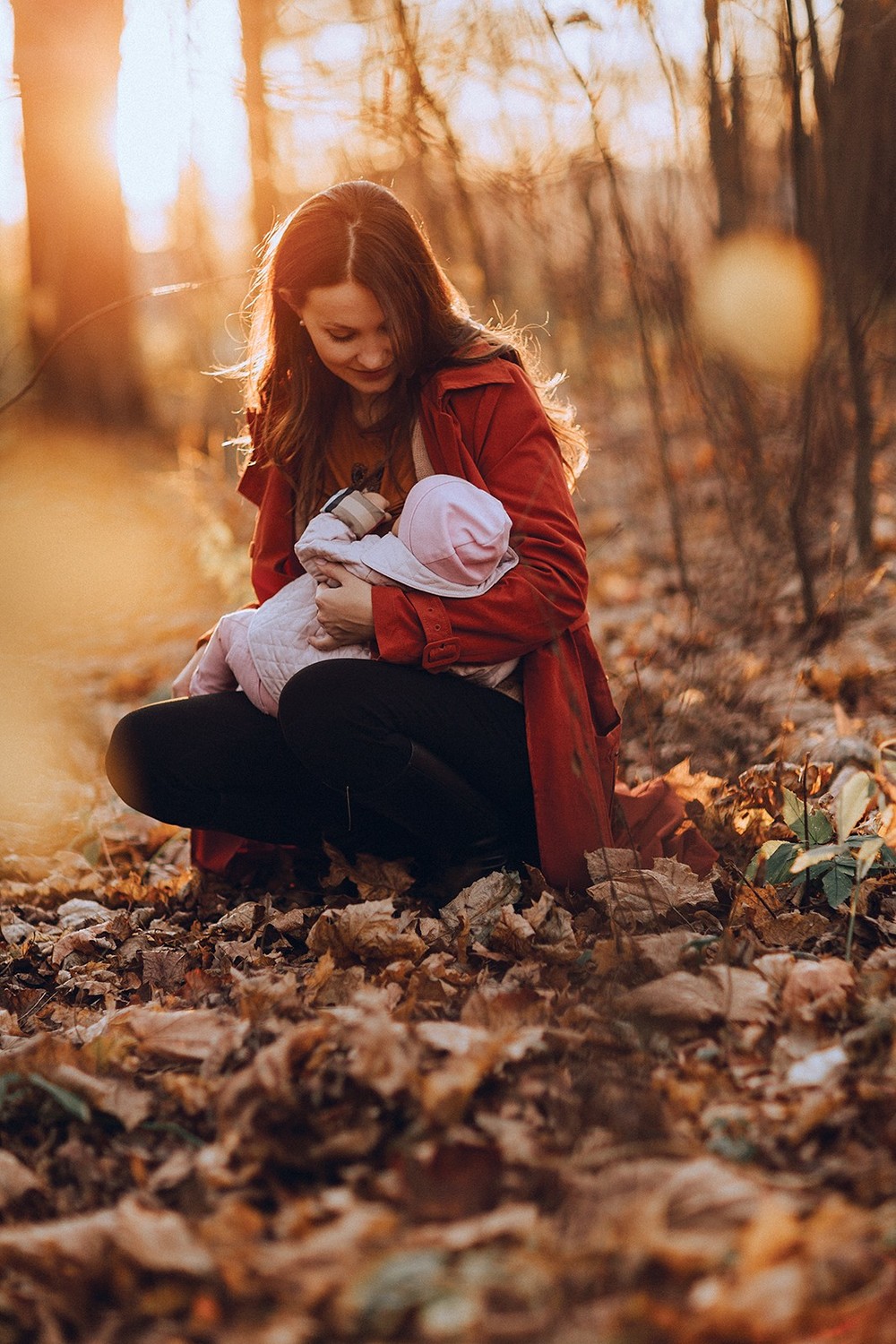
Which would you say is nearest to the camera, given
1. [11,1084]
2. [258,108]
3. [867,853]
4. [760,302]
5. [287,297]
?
[11,1084]

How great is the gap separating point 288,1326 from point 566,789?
136 centimetres

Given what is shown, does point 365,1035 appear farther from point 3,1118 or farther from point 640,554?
point 640,554


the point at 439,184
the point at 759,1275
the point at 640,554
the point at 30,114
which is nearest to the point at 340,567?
the point at 759,1275

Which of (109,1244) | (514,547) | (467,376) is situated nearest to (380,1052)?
(109,1244)

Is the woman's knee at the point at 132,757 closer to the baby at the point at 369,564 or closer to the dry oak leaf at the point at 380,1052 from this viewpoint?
the baby at the point at 369,564

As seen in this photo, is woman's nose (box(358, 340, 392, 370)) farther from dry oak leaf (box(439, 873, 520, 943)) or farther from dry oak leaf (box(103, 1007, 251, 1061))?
dry oak leaf (box(103, 1007, 251, 1061))

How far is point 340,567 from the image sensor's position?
2354mm

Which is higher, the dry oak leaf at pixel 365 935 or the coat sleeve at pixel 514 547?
the coat sleeve at pixel 514 547

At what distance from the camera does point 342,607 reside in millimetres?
2340

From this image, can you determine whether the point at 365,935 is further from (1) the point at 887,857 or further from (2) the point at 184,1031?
(1) the point at 887,857

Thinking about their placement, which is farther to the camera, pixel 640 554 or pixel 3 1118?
pixel 640 554

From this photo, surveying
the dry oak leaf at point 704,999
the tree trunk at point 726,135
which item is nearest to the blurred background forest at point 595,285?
the tree trunk at point 726,135

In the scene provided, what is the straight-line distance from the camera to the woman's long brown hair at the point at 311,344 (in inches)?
92.0

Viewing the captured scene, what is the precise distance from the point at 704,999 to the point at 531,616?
2.94ft
